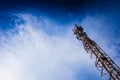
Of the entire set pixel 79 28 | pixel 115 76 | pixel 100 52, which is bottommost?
pixel 115 76

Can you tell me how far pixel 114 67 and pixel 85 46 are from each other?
265 inches

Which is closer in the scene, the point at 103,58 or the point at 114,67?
the point at 114,67

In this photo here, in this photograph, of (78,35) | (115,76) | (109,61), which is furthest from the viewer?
(78,35)

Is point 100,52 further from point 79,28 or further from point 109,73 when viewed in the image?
point 79,28

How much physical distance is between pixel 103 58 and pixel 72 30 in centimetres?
945

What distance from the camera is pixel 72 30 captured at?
1320 inches

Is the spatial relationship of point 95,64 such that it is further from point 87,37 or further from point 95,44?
point 87,37

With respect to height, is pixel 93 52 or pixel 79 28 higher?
pixel 79 28

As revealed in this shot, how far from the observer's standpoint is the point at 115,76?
22734 mm

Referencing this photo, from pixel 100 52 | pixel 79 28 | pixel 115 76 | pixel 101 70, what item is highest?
pixel 79 28

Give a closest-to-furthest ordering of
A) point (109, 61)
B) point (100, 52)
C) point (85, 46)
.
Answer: point (109, 61) < point (100, 52) < point (85, 46)

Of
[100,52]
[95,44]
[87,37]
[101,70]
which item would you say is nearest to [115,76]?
[101,70]

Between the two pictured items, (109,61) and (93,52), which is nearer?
(109,61)

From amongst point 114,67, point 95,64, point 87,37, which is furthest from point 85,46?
point 114,67
